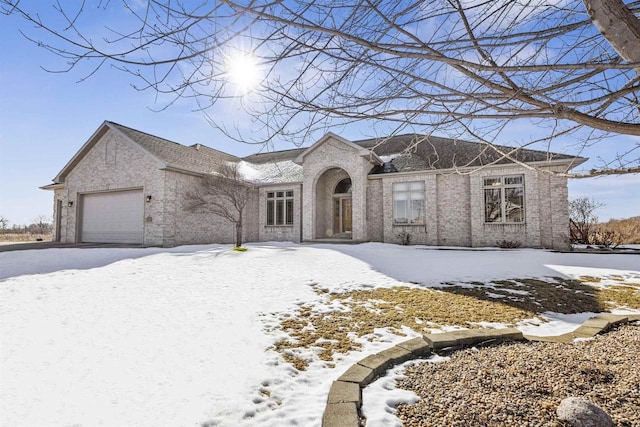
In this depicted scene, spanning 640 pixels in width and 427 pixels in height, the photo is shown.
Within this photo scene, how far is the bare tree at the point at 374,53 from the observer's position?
2268 millimetres

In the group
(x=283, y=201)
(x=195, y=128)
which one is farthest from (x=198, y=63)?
(x=283, y=201)

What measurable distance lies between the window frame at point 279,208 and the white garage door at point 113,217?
6.17 meters

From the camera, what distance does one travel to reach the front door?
695 inches

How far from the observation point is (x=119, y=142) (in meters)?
15.3

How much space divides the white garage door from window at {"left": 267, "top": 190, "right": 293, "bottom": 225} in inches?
245

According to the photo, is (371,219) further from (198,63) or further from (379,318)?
(198,63)

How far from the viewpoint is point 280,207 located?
56.6 feet

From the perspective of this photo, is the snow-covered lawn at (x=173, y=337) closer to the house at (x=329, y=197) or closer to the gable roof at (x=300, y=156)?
the house at (x=329, y=197)

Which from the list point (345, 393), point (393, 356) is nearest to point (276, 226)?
point (393, 356)

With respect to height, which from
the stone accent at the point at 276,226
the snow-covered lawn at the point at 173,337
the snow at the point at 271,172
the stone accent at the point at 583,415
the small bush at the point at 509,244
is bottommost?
the snow-covered lawn at the point at 173,337

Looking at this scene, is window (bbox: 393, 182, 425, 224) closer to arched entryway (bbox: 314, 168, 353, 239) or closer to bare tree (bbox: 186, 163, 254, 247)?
arched entryway (bbox: 314, 168, 353, 239)

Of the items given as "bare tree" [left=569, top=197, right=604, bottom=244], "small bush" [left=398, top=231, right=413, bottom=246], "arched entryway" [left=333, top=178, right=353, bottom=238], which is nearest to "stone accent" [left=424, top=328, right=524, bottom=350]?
"small bush" [left=398, top=231, right=413, bottom=246]

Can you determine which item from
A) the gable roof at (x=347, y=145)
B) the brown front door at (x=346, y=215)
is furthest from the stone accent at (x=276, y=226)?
the brown front door at (x=346, y=215)

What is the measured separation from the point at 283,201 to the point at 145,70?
14.5 m
